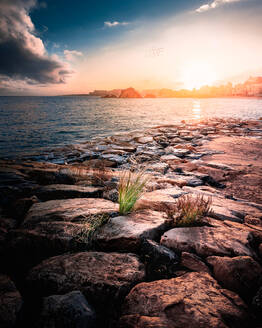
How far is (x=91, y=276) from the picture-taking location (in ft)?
6.58

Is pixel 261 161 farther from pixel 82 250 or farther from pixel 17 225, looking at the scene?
pixel 17 225

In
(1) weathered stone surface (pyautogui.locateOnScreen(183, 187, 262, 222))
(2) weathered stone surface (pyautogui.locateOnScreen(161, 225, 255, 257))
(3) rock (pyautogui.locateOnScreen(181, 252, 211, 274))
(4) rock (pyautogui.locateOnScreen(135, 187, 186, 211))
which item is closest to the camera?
(3) rock (pyautogui.locateOnScreen(181, 252, 211, 274))

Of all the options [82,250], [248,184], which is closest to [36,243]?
[82,250]

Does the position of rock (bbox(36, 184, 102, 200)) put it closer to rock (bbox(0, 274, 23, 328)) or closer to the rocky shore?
the rocky shore

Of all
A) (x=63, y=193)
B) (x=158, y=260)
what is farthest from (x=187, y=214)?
(x=63, y=193)

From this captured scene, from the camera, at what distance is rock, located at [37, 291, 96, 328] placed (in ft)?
5.00

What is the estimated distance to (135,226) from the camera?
2805 millimetres

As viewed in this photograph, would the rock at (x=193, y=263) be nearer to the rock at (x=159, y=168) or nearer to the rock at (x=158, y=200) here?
the rock at (x=158, y=200)

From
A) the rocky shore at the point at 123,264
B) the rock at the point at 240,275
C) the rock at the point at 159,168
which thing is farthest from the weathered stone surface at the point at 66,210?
the rock at the point at 159,168

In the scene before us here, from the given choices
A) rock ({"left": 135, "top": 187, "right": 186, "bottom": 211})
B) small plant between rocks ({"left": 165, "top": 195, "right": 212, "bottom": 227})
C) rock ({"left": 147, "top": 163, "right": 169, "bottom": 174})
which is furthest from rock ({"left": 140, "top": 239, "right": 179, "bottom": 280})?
rock ({"left": 147, "top": 163, "right": 169, "bottom": 174})

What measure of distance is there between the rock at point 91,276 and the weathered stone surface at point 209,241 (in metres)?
0.65

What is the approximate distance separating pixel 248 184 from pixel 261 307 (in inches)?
194

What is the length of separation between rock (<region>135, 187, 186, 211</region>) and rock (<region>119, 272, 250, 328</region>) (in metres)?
1.72

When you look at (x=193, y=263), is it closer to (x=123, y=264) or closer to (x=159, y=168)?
(x=123, y=264)
